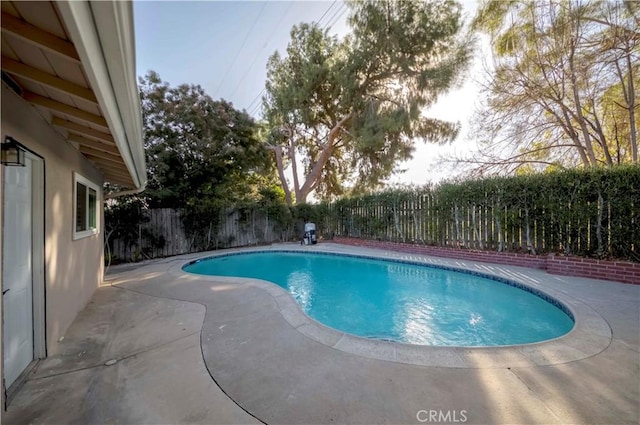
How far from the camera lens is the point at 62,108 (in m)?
2.47

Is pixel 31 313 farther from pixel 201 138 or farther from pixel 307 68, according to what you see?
pixel 307 68

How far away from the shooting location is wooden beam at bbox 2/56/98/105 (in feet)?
5.94

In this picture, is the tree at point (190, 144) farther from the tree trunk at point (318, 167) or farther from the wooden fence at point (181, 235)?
the tree trunk at point (318, 167)

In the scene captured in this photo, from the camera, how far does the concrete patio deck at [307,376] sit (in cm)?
189

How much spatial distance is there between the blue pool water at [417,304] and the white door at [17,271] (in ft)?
11.3

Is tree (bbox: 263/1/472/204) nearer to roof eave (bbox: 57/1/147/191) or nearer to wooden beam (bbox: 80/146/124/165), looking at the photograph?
wooden beam (bbox: 80/146/124/165)

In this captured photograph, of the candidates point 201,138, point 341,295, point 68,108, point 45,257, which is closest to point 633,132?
point 341,295

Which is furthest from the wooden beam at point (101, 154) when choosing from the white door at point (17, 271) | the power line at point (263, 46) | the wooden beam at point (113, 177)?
the power line at point (263, 46)

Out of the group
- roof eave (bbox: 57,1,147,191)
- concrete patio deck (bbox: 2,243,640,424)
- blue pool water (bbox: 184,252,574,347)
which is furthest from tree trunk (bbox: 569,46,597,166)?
roof eave (bbox: 57,1,147,191)

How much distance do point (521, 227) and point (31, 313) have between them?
9.05 m

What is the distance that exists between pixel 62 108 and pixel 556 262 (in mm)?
8458

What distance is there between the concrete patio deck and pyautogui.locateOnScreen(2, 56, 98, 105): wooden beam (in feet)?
7.68

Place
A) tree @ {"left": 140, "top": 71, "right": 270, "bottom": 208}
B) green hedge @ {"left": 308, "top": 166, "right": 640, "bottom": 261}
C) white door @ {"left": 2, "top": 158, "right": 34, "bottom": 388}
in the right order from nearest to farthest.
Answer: white door @ {"left": 2, "top": 158, "right": 34, "bottom": 388} < green hedge @ {"left": 308, "top": 166, "right": 640, "bottom": 261} < tree @ {"left": 140, "top": 71, "right": 270, "bottom": 208}

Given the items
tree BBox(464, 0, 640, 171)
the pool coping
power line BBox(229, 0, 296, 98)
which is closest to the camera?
the pool coping
